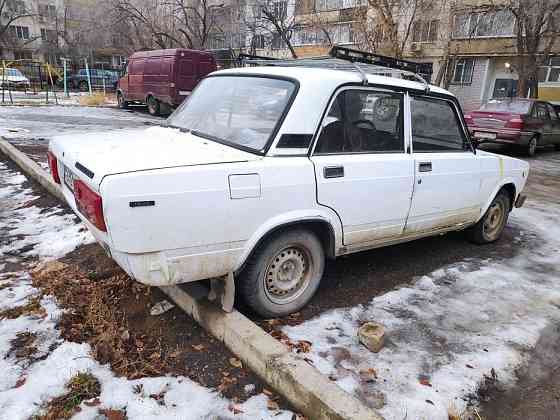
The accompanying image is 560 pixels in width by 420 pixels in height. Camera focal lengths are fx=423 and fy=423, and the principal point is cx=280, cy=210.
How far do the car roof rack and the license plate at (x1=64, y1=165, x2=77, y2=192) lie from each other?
6.53 ft

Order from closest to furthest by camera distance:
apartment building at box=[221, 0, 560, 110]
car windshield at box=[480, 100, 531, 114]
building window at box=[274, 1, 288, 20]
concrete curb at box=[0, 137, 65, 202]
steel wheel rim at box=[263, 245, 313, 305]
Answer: steel wheel rim at box=[263, 245, 313, 305] < concrete curb at box=[0, 137, 65, 202] < car windshield at box=[480, 100, 531, 114] < building window at box=[274, 1, 288, 20] < apartment building at box=[221, 0, 560, 110]

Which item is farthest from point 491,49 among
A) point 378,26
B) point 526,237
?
point 526,237

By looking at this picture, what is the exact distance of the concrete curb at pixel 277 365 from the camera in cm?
217

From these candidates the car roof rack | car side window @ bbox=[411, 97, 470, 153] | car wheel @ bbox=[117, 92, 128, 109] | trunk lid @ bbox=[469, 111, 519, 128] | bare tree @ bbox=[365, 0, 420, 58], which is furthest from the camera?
car wheel @ bbox=[117, 92, 128, 109]

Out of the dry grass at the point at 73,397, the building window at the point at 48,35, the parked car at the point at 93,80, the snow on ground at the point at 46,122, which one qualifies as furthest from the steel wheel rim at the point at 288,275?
the building window at the point at 48,35

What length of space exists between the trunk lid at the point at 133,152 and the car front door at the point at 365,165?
636 millimetres

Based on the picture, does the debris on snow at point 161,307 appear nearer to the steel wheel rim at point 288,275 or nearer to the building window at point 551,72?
the steel wheel rim at point 288,275

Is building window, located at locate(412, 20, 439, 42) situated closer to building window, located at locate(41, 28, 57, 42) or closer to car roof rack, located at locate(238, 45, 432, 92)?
car roof rack, located at locate(238, 45, 432, 92)

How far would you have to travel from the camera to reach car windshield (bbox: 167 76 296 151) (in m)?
2.96

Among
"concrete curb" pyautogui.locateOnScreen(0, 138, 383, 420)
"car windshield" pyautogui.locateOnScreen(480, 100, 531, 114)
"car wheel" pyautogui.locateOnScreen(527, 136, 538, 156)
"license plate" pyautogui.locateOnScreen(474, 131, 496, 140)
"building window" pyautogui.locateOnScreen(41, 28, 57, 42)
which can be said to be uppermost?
"building window" pyautogui.locateOnScreen(41, 28, 57, 42)

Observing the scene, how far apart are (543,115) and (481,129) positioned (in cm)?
264

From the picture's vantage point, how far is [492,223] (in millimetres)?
5090

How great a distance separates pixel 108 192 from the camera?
2.26 meters

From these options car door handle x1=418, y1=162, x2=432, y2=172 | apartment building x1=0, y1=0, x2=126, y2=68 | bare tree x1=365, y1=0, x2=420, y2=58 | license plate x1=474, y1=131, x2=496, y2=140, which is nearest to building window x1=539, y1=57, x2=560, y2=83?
bare tree x1=365, y1=0, x2=420, y2=58
